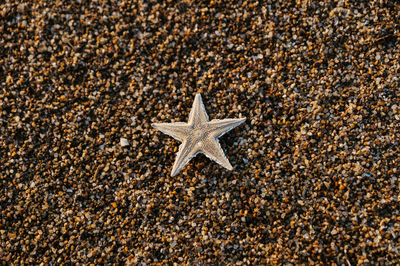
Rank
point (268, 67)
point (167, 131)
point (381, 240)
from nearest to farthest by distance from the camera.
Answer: point (381, 240) < point (167, 131) < point (268, 67)

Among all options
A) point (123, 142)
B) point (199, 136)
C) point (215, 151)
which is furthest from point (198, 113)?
point (123, 142)

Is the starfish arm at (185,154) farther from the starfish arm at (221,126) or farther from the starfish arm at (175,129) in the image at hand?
the starfish arm at (221,126)

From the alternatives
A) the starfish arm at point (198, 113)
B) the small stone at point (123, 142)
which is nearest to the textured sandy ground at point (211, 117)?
the small stone at point (123, 142)

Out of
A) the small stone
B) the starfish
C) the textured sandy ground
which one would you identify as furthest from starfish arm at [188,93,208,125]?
the small stone

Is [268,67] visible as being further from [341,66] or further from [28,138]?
[28,138]

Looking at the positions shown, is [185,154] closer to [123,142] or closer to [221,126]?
[221,126]

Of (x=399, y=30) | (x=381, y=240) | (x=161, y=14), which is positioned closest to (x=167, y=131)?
(x=161, y=14)
